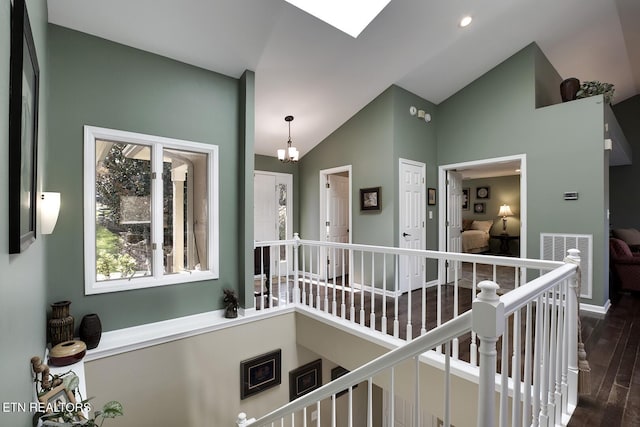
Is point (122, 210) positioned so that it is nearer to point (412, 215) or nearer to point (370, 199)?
point (370, 199)

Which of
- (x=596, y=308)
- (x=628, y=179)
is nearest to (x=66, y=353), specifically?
(x=596, y=308)

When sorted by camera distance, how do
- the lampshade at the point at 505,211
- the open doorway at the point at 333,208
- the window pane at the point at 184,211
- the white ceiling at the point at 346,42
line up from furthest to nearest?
the lampshade at the point at 505,211
the open doorway at the point at 333,208
the window pane at the point at 184,211
the white ceiling at the point at 346,42

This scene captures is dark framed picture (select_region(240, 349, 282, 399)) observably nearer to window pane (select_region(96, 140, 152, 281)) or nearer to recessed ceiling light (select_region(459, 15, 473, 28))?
window pane (select_region(96, 140, 152, 281))

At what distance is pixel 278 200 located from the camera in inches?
223

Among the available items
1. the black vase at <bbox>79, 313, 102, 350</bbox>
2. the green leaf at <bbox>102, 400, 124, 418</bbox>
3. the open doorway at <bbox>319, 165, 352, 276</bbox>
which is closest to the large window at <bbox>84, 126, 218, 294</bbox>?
the black vase at <bbox>79, 313, 102, 350</bbox>

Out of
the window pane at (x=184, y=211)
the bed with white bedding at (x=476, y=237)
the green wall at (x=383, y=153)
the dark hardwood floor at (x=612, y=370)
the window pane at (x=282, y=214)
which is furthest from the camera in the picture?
Answer: the bed with white bedding at (x=476, y=237)

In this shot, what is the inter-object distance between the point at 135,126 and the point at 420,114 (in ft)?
12.9

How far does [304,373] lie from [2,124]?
3.88 metres

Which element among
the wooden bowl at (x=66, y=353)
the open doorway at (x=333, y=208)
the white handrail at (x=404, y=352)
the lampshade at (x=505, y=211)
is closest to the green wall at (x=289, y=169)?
the open doorway at (x=333, y=208)

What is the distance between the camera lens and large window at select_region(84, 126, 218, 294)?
280cm

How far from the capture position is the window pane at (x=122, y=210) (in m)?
2.85

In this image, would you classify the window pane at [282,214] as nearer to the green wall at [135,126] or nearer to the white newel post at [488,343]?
the green wall at [135,126]

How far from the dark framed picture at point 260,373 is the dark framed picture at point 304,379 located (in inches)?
9.4

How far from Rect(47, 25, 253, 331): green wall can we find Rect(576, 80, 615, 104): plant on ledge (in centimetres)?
424
